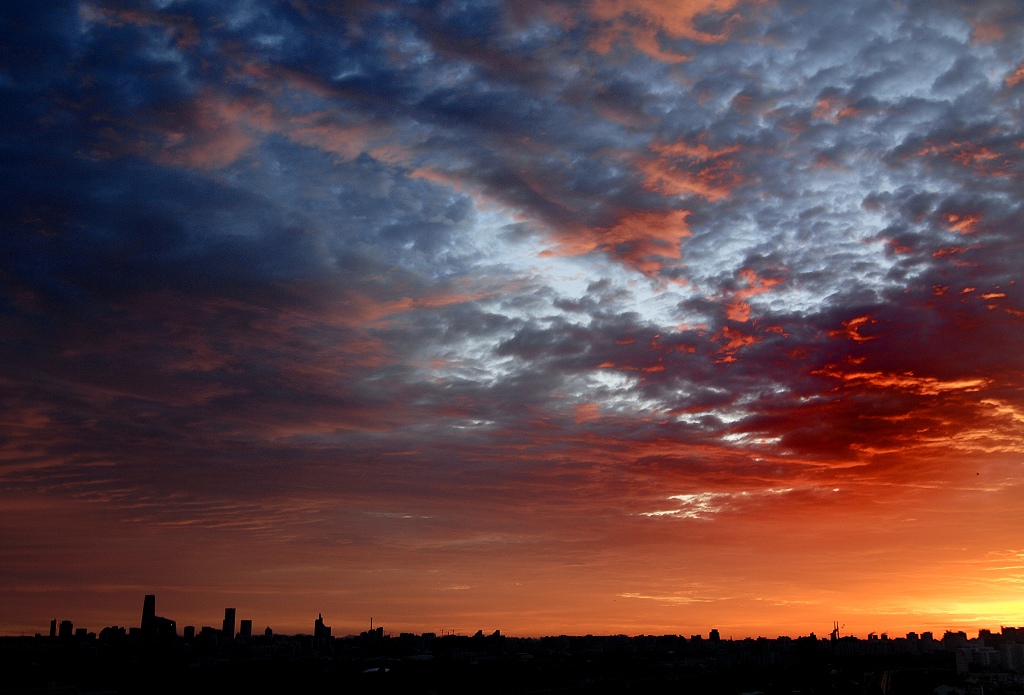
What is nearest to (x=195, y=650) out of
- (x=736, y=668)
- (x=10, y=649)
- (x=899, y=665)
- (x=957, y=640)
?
(x=10, y=649)

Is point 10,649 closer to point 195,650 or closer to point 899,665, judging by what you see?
point 195,650

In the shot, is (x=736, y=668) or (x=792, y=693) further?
(x=736, y=668)

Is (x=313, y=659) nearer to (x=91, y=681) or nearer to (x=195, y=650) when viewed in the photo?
(x=195, y=650)

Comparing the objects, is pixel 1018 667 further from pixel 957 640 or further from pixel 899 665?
pixel 957 640

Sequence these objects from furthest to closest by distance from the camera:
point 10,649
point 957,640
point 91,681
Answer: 1. point 957,640
2. point 10,649
3. point 91,681

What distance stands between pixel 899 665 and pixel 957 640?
44186 mm

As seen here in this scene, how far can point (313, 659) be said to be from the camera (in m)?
110

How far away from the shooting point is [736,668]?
434ft

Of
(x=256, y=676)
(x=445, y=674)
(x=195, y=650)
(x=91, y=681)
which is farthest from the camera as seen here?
(x=195, y=650)

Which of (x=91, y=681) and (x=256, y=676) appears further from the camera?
(x=256, y=676)

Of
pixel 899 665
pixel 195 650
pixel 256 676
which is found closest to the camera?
pixel 256 676

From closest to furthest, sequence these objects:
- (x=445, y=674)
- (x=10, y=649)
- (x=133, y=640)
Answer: (x=10, y=649), (x=445, y=674), (x=133, y=640)

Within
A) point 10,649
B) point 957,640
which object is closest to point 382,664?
point 10,649

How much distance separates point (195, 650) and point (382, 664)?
23.2 m
